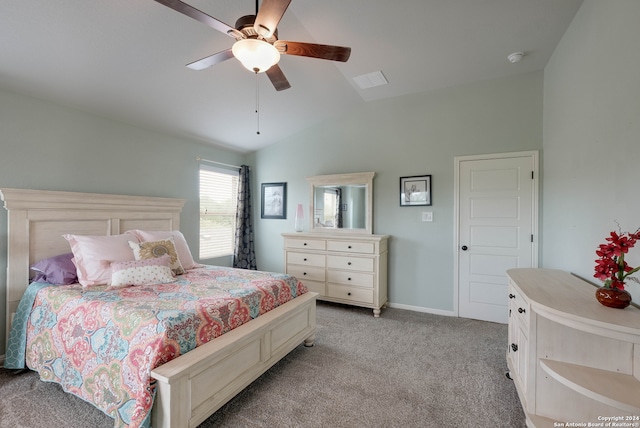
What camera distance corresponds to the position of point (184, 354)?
158cm

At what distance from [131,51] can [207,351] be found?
2.28 m

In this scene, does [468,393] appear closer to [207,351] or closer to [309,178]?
[207,351]

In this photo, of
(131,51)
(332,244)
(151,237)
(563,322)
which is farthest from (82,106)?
(563,322)

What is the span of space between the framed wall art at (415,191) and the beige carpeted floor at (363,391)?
1539 millimetres

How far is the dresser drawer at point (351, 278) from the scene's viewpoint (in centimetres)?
350

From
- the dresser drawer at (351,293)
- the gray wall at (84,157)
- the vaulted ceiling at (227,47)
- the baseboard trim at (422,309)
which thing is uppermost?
the vaulted ceiling at (227,47)

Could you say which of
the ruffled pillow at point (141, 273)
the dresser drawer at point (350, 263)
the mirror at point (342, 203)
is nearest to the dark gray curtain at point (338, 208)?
the mirror at point (342, 203)

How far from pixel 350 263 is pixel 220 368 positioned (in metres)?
2.14

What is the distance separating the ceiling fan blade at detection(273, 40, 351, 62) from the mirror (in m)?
2.14

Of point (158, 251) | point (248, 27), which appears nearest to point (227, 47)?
point (248, 27)

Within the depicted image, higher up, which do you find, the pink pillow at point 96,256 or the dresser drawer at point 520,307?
the pink pillow at point 96,256

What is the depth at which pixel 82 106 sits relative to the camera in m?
2.72

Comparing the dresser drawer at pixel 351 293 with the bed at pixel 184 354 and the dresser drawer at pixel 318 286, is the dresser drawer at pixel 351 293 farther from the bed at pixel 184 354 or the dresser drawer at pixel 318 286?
the bed at pixel 184 354

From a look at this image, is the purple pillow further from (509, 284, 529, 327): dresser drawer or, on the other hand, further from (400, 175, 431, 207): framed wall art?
(400, 175, 431, 207): framed wall art
